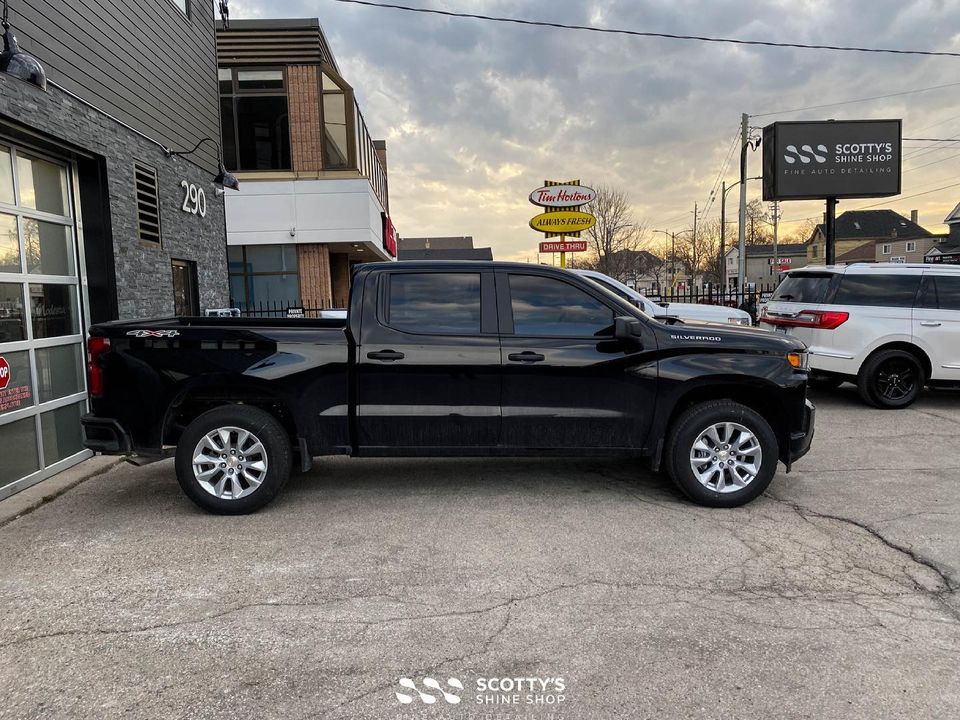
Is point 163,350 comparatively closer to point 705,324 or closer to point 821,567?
point 705,324

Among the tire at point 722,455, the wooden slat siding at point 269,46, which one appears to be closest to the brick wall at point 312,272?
the wooden slat siding at point 269,46

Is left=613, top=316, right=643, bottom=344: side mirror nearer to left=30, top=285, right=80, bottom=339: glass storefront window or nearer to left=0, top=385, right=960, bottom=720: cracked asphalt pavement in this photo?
left=0, top=385, right=960, bottom=720: cracked asphalt pavement

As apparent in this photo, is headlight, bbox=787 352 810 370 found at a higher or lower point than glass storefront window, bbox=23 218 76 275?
lower

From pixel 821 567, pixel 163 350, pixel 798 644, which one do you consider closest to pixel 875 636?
pixel 798 644

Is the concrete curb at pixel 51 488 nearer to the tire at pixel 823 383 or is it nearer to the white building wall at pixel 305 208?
the tire at pixel 823 383

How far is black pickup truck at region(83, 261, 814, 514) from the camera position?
15.5ft

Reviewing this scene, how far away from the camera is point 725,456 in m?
4.78

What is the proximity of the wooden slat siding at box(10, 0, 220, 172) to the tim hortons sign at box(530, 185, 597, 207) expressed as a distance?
11.1 m

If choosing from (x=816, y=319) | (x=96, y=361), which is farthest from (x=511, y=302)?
(x=816, y=319)

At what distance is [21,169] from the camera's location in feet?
19.1

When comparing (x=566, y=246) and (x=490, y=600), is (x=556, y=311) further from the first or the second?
(x=566, y=246)

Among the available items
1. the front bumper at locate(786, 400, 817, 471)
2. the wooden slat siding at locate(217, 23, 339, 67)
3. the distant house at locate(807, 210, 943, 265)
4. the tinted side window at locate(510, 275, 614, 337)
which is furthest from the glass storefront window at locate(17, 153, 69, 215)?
the distant house at locate(807, 210, 943, 265)

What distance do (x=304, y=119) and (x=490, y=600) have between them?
20.3 metres

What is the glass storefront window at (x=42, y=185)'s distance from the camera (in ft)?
19.2
